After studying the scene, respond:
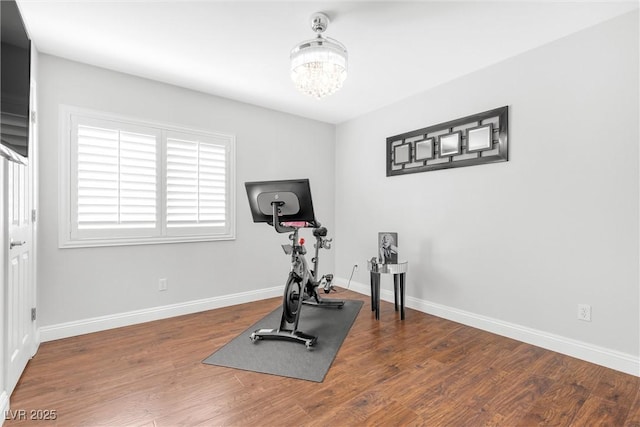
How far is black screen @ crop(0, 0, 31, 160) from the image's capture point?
1378 millimetres

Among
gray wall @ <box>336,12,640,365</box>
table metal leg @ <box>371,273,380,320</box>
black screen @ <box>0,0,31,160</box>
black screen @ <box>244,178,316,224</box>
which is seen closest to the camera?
black screen @ <box>0,0,31,160</box>

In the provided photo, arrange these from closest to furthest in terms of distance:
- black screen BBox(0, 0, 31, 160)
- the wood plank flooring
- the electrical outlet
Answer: black screen BBox(0, 0, 31, 160)
the wood plank flooring
the electrical outlet

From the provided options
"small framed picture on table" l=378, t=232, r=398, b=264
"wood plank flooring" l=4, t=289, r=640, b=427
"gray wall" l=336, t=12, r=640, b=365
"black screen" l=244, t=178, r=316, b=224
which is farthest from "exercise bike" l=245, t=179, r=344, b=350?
"gray wall" l=336, t=12, r=640, b=365

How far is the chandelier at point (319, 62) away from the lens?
2232 millimetres

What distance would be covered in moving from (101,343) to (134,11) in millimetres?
2696

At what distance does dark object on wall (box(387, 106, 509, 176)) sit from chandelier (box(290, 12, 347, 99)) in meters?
1.58

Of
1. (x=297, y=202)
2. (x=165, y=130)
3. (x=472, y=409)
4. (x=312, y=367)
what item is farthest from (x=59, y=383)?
(x=472, y=409)

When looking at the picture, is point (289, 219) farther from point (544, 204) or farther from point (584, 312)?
point (584, 312)

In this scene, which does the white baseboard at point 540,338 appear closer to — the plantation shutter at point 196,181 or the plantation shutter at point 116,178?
the plantation shutter at point 196,181

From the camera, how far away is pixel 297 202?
8.41 ft

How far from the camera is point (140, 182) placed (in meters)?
3.18

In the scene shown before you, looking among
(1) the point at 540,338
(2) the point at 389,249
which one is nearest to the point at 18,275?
(2) the point at 389,249

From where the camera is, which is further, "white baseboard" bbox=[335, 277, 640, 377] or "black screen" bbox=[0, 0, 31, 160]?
"white baseboard" bbox=[335, 277, 640, 377]

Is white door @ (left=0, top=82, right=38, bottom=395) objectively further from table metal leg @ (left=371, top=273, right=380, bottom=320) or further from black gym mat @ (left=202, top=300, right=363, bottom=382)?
table metal leg @ (left=371, top=273, right=380, bottom=320)
